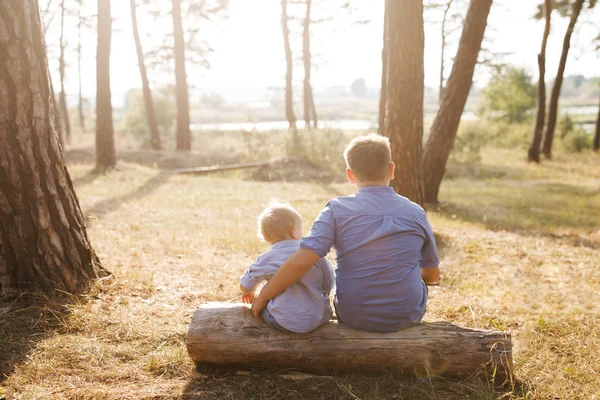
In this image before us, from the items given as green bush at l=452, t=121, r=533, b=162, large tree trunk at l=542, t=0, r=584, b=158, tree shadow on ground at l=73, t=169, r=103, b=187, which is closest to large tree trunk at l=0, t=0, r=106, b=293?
tree shadow on ground at l=73, t=169, r=103, b=187

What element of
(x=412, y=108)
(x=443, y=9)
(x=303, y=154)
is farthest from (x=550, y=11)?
(x=412, y=108)

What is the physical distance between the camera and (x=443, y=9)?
2662cm

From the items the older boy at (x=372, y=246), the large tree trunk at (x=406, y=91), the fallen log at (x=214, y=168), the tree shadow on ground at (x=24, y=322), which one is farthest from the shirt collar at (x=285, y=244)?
the fallen log at (x=214, y=168)

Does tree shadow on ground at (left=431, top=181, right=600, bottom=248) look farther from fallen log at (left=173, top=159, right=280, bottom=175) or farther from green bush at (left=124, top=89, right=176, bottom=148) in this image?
green bush at (left=124, top=89, right=176, bottom=148)

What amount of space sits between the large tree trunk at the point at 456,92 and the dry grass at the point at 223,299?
111 cm

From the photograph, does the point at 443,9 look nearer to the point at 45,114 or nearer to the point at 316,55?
the point at 316,55

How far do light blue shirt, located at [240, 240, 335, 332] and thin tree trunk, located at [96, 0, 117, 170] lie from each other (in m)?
13.1

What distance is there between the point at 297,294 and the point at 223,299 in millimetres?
1694

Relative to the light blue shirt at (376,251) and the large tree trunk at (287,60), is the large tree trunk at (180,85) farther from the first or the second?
the light blue shirt at (376,251)

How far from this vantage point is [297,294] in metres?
3.46

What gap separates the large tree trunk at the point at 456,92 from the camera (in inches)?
385

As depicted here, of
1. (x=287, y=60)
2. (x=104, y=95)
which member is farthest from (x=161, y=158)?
(x=287, y=60)

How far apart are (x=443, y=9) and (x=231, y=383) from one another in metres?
26.8

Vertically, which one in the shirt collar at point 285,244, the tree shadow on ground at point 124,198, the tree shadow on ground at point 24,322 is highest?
the shirt collar at point 285,244
